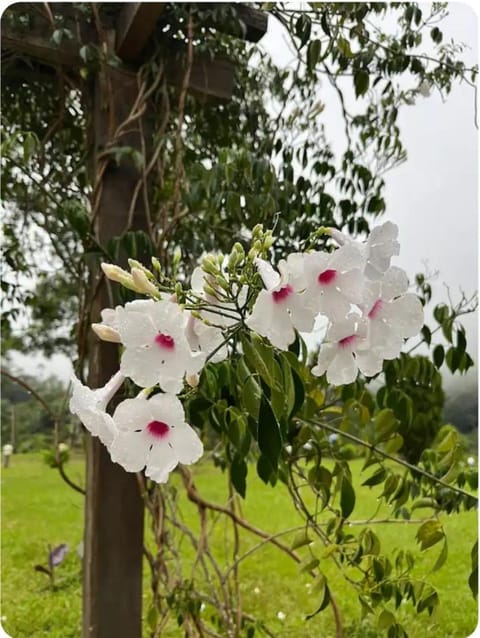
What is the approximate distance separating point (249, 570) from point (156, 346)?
2223 millimetres

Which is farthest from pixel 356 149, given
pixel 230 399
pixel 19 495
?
pixel 19 495

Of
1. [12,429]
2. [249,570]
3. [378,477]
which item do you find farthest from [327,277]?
[12,429]

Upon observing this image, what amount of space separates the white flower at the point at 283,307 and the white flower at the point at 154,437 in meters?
0.09

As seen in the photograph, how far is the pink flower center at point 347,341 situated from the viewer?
1.73 feet

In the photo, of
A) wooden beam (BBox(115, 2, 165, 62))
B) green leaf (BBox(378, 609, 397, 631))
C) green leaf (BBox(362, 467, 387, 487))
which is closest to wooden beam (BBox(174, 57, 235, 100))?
wooden beam (BBox(115, 2, 165, 62))

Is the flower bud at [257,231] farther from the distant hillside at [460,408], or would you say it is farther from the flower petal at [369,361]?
Result: the distant hillside at [460,408]

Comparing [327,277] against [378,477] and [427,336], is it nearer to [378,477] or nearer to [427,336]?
[378,477]

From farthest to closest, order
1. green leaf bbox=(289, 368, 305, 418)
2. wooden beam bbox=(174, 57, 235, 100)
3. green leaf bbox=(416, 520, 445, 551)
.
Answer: wooden beam bbox=(174, 57, 235, 100), green leaf bbox=(416, 520, 445, 551), green leaf bbox=(289, 368, 305, 418)

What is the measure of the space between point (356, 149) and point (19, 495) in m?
2.38

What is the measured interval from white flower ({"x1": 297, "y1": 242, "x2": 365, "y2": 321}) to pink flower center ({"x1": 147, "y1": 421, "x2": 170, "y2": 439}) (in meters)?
0.15

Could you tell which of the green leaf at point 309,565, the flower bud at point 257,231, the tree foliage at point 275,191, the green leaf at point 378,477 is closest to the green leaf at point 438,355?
the tree foliage at point 275,191

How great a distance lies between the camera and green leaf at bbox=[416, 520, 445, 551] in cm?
96

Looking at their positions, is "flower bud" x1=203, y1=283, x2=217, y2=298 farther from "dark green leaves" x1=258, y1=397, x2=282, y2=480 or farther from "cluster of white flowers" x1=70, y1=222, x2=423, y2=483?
"dark green leaves" x1=258, y1=397, x2=282, y2=480

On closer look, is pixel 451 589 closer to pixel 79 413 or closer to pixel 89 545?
pixel 89 545
